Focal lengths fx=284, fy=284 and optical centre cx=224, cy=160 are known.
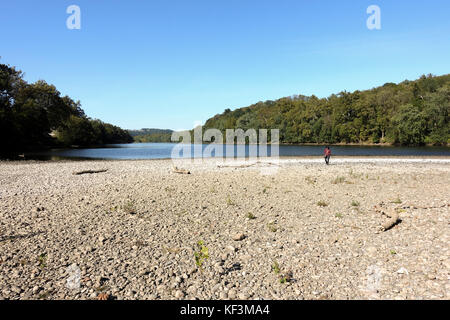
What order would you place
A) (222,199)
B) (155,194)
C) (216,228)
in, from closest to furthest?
(216,228) → (222,199) → (155,194)

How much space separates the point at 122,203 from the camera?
1194cm

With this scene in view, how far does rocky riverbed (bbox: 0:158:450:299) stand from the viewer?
571cm

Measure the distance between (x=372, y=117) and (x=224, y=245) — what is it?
107m

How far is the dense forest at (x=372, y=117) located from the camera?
266ft

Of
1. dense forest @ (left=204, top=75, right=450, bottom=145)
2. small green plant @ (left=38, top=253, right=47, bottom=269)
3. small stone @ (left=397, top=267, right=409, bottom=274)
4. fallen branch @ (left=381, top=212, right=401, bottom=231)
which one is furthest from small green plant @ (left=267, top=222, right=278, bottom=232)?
dense forest @ (left=204, top=75, right=450, bottom=145)

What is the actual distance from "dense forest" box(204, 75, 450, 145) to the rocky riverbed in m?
82.9

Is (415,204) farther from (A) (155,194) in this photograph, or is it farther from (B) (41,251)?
(B) (41,251)

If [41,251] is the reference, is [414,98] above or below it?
above

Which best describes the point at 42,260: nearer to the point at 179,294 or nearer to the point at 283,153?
the point at 179,294

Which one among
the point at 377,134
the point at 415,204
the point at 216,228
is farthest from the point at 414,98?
the point at 216,228

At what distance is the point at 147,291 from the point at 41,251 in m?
3.63

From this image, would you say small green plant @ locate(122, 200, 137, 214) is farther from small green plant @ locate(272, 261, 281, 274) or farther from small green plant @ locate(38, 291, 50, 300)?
small green plant @ locate(272, 261, 281, 274)

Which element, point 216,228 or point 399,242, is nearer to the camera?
point 399,242
